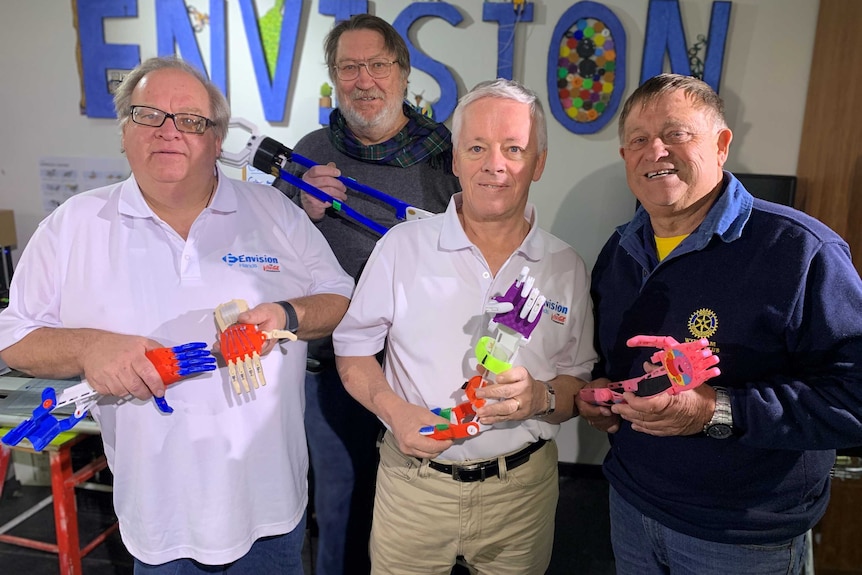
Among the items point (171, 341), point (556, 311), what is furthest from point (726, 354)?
point (171, 341)

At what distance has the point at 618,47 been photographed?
2.72 m

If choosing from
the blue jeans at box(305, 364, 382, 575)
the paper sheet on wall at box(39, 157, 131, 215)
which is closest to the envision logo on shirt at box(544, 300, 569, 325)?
the blue jeans at box(305, 364, 382, 575)

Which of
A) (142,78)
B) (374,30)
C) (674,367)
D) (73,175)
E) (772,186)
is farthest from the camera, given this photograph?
(73,175)

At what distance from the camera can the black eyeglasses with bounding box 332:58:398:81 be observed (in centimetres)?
185

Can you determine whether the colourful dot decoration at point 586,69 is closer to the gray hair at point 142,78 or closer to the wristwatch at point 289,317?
the gray hair at point 142,78

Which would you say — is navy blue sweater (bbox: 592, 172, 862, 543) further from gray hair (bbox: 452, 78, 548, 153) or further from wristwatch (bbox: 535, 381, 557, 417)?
gray hair (bbox: 452, 78, 548, 153)

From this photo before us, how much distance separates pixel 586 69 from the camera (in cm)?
276

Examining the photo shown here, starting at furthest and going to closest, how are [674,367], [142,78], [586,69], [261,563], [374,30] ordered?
[586,69], [374,30], [261,563], [142,78], [674,367]

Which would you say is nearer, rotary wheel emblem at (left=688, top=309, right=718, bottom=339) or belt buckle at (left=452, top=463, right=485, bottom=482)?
rotary wheel emblem at (left=688, top=309, right=718, bottom=339)

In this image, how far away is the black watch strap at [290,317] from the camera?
1.30 meters

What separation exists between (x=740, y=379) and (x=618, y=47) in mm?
2078

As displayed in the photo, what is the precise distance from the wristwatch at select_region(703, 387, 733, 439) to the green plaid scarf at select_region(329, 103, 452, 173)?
113 centimetres

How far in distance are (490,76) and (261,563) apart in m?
2.44

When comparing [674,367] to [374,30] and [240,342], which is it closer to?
[240,342]
